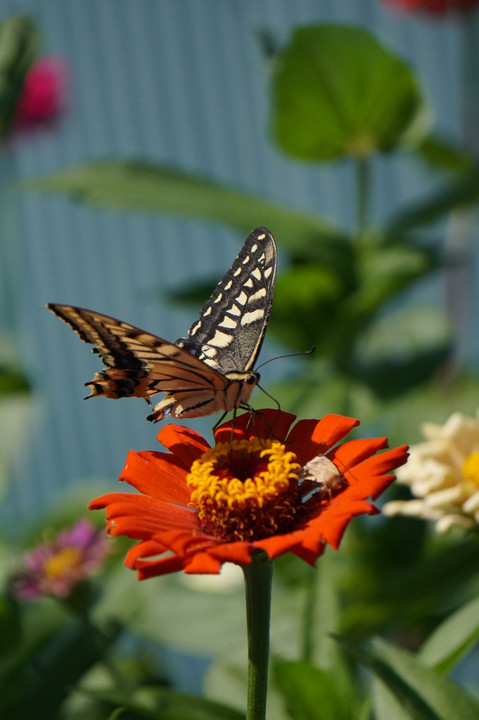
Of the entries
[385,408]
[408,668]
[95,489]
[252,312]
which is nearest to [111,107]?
[95,489]

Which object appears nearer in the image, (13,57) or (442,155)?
(13,57)

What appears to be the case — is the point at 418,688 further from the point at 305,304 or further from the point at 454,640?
the point at 305,304

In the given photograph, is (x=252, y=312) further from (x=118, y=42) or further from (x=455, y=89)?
(x=118, y=42)

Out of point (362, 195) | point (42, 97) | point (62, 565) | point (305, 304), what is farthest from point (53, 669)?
point (42, 97)

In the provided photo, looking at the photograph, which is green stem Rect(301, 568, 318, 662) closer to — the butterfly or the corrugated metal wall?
the butterfly

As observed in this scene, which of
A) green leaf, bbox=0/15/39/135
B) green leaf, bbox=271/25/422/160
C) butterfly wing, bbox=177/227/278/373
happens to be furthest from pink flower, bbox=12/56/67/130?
butterfly wing, bbox=177/227/278/373

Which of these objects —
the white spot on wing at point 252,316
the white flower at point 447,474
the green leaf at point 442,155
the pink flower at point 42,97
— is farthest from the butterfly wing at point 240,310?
the pink flower at point 42,97

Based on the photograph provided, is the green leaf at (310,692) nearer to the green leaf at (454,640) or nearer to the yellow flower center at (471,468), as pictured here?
the green leaf at (454,640)
